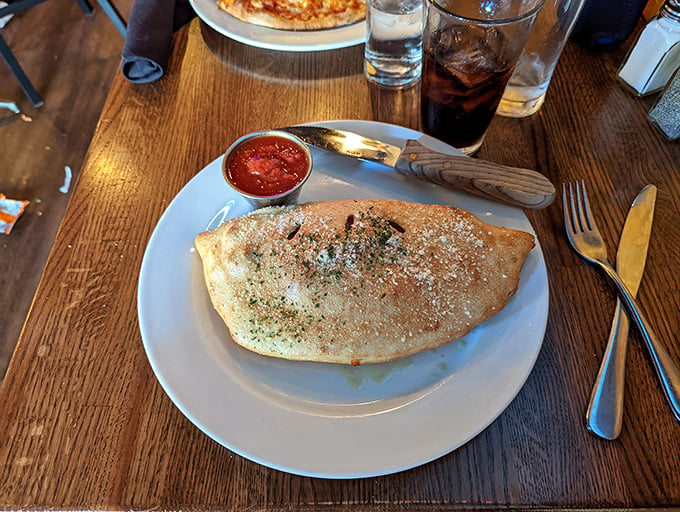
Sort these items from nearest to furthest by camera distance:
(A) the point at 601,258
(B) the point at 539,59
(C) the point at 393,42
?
(A) the point at 601,258
(B) the point at 539,59
(C) the point at 393,42

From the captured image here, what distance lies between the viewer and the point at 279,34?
5.64 feet

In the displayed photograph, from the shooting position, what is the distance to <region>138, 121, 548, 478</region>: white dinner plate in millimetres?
948

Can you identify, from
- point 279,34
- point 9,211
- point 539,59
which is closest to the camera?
point 539,59

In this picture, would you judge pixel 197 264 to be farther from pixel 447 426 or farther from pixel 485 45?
pixel 485 45

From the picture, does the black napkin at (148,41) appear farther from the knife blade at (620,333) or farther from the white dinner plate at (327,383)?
the knife blade at (620,333)

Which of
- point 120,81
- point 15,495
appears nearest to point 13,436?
point 15,495

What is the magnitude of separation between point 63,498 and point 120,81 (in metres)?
1.33

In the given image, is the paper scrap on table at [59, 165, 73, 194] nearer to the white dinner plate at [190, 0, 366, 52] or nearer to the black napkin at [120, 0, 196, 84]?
the black napkin at [120, 0, 196, 84]

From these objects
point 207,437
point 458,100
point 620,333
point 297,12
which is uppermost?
point 458,100

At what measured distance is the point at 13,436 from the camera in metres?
1.04

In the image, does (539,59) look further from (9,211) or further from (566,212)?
(9,211)

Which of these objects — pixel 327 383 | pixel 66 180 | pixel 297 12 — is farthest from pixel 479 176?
pixel 66 180

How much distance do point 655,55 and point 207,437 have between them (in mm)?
1670

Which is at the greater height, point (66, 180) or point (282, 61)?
point (282, 61)
